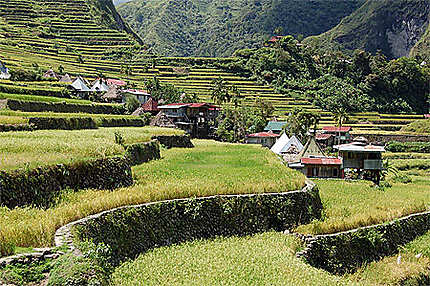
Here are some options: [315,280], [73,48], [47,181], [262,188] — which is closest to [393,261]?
[262,188]

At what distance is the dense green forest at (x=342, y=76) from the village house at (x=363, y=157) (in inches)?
2168

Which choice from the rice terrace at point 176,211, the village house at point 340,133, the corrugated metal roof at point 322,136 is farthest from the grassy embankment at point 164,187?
the village house at point 340,133

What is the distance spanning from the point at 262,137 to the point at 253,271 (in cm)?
4494

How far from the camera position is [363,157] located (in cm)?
3431

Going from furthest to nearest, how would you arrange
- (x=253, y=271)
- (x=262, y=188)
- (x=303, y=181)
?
(x=303, y=181)
(x=262, y=188)
(x=253, y=271)

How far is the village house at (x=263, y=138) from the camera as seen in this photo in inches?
2191

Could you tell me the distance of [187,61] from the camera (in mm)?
101250

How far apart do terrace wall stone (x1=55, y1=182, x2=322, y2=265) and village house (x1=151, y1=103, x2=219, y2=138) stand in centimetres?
3352

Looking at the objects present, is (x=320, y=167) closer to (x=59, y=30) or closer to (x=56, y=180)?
(x=56, y=180)

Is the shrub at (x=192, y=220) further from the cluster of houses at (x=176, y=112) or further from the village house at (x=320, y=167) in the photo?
the cluster of houses at (x=176, y=112)

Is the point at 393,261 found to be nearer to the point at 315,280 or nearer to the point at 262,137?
the point at 315,280

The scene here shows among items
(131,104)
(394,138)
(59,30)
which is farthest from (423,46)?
(131,104)

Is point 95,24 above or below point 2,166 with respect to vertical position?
above

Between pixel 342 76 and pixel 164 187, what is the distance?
3891 inches
